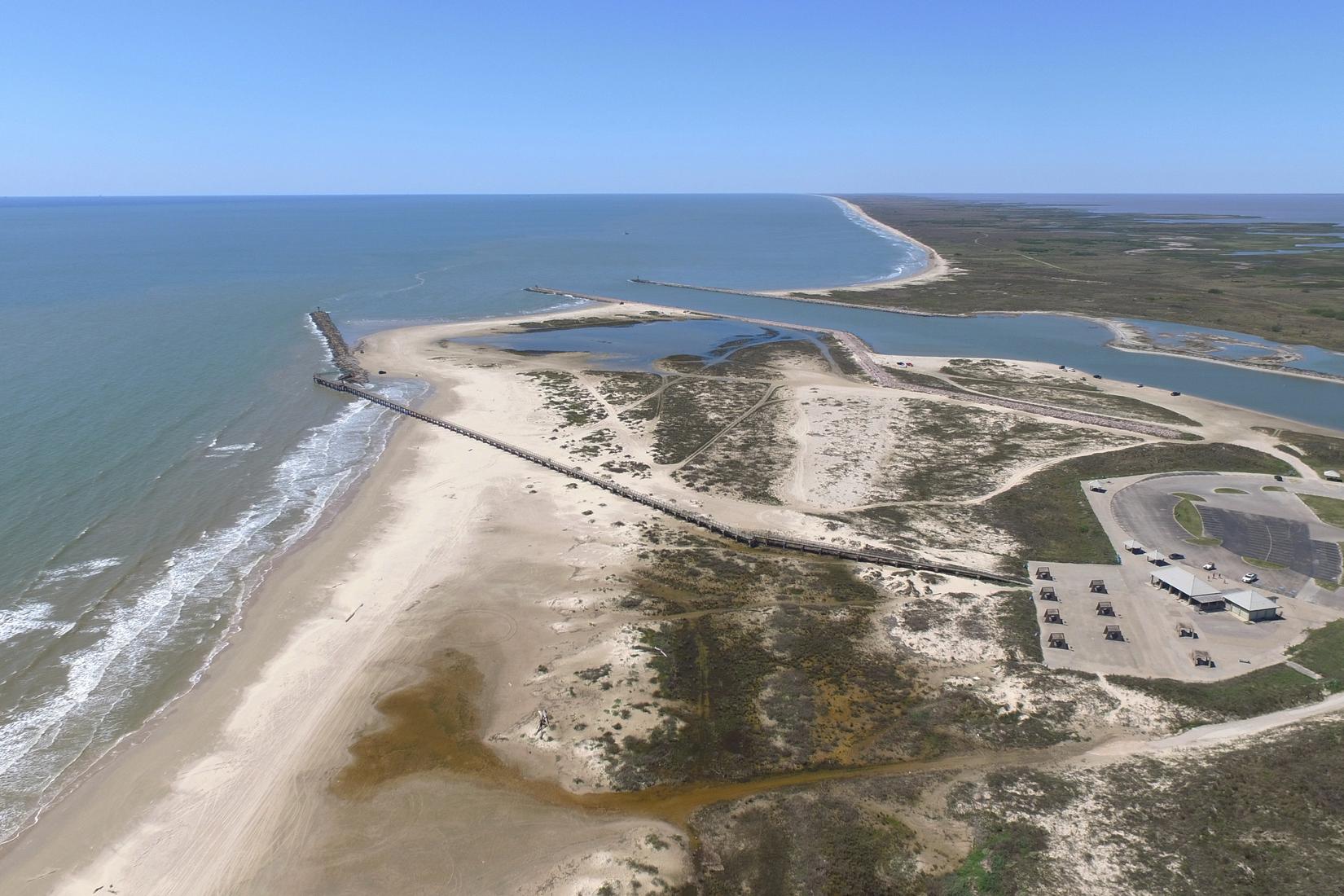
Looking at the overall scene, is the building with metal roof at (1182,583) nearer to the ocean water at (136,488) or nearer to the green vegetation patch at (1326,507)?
the green vegetation patch at (1326,507)

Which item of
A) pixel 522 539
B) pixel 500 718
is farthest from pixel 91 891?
pixel 522 539

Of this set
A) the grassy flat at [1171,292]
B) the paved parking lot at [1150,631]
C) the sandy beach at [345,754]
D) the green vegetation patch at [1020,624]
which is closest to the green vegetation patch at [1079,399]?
the paved parking lot at [1150,631]

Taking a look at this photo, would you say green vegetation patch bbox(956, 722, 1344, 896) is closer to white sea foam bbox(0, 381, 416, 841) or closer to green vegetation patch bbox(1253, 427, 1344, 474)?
white sea foam bbox(0, 381, 416, 841)

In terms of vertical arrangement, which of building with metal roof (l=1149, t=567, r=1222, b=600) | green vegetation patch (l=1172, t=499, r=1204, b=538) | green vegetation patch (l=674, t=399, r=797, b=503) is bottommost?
building with metal roof (l=1149, t=567, r=1222, b=600)

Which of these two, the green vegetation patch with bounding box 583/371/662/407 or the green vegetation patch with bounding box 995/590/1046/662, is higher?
the green vegetation patch with bounding box 583/371/662/407

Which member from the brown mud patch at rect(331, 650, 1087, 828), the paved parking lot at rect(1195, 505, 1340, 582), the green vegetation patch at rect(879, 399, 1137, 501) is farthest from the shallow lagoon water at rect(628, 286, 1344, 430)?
the brown mud patch at rect(331, 650, 1087, 828)

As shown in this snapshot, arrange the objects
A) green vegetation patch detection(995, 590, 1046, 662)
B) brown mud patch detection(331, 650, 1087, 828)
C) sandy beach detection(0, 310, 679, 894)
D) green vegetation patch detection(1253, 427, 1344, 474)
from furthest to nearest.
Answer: green vegetation patch detection(1253, 427, 1344, 474), green vegetation patch detection(995, 590, 1046, 662), brown mud patch detection(331, 650, 1087, 828), sandy beach detection(0, 310, 679, 894)

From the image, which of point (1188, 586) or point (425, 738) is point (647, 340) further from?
point (425, 738)
